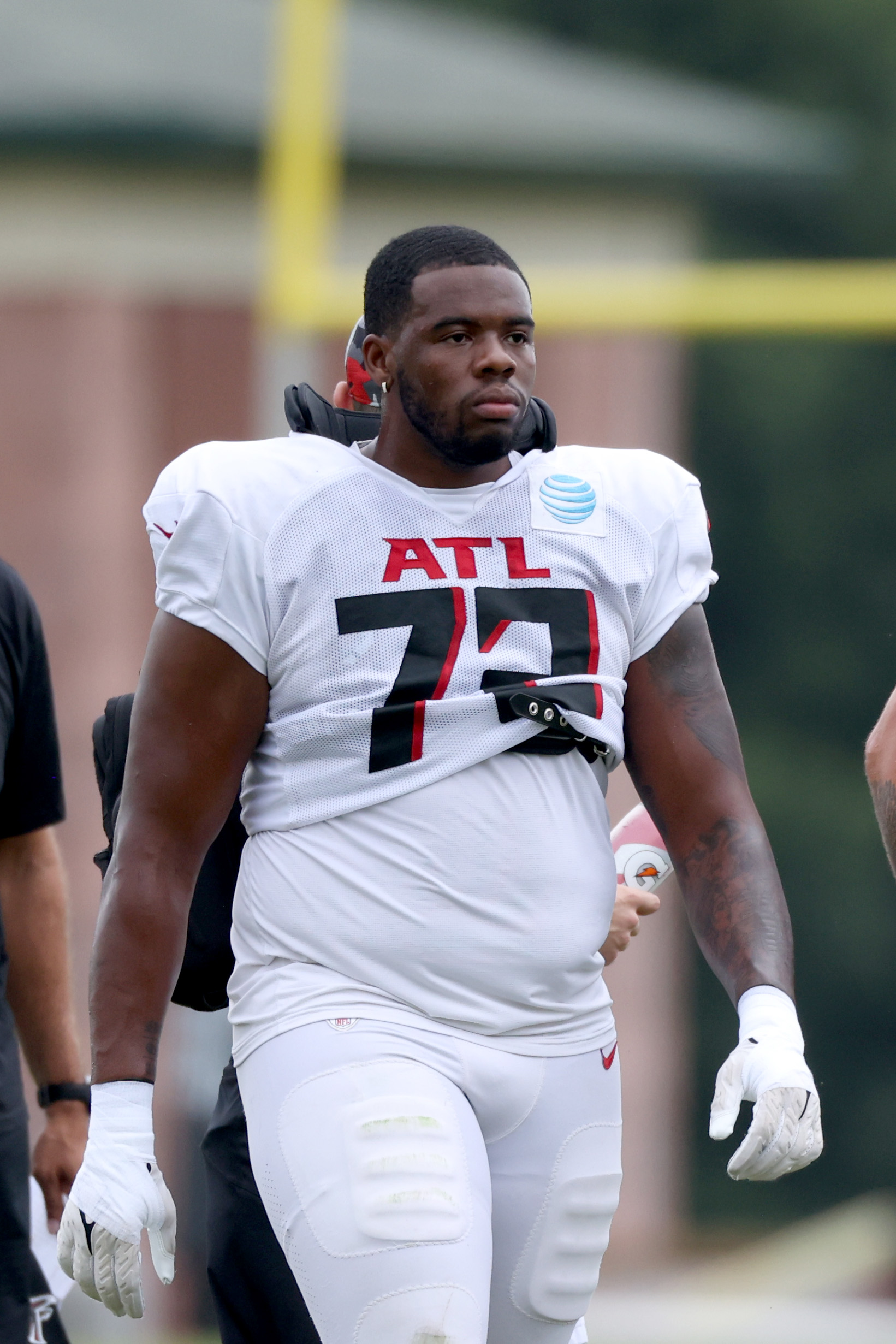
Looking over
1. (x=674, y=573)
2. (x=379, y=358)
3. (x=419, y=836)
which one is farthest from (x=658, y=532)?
(x=419, y=836)

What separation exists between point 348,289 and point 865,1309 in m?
5.38

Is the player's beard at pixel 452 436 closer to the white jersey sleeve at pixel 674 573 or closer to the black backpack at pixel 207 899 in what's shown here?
the white jersey sleeve at pixel 674 573

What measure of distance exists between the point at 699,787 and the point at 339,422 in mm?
711

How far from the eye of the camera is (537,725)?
2.73 m

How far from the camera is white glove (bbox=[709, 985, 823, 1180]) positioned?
2549 mm

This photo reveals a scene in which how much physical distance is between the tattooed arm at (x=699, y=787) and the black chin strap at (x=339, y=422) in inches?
12.4

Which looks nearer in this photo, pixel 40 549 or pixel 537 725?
pixel 537 725

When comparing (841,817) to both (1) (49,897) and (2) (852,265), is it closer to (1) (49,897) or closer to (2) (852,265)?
(2) (852,265)

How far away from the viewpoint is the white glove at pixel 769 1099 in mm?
2549

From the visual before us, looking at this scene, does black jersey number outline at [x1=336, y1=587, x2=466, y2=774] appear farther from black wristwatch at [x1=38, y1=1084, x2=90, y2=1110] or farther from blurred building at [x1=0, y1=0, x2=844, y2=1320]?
blurred building at [x1=0, y1=0, x2=844, y2=1320]

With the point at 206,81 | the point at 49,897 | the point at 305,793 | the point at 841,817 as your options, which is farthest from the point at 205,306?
the point at 305,793

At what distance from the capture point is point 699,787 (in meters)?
2.88

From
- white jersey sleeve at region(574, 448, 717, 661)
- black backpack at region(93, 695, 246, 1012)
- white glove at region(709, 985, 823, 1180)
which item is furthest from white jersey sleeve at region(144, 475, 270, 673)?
white glove at region(709, 985, 823, 1180)

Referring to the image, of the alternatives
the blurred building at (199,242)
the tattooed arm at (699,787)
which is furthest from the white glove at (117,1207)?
the blurred building at (199,242)
